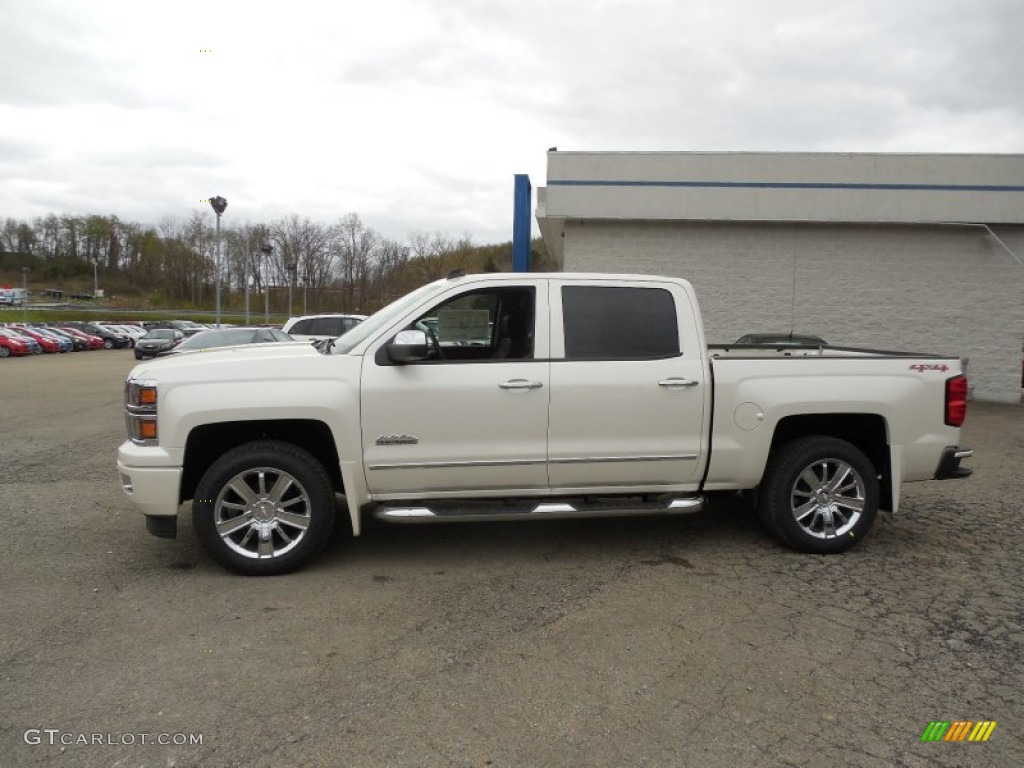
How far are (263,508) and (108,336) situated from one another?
48.1 meters

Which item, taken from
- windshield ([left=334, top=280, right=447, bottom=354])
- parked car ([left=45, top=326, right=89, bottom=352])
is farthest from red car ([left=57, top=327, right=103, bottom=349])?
windshield ([left=334, top=280, right=447, bottom=354])

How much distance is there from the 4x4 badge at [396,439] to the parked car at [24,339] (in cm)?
3748

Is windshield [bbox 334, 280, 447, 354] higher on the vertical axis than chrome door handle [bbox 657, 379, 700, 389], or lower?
higher

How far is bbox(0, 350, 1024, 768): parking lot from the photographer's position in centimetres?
281

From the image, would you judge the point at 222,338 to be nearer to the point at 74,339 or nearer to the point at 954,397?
the point at 954,397

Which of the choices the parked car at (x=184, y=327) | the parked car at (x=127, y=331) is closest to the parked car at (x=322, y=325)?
the parked car at (x=184, y=327)

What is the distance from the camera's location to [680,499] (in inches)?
191

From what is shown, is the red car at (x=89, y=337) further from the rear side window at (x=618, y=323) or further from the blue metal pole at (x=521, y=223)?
the rear side window at (x=618, y=323)

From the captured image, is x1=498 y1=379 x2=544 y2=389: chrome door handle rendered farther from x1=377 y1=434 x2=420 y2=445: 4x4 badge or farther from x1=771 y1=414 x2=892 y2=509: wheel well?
x1=771 y1=414 x2=892 y2=509: wheel well

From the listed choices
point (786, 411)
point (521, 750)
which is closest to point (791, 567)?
point (786, 411)

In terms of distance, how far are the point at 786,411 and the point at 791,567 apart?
1067 mm

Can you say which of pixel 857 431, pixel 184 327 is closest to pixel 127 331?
pixel 184 327

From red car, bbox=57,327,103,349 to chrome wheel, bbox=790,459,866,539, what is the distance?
152 ft

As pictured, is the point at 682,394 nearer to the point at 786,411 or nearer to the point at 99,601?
the point at 786,411
